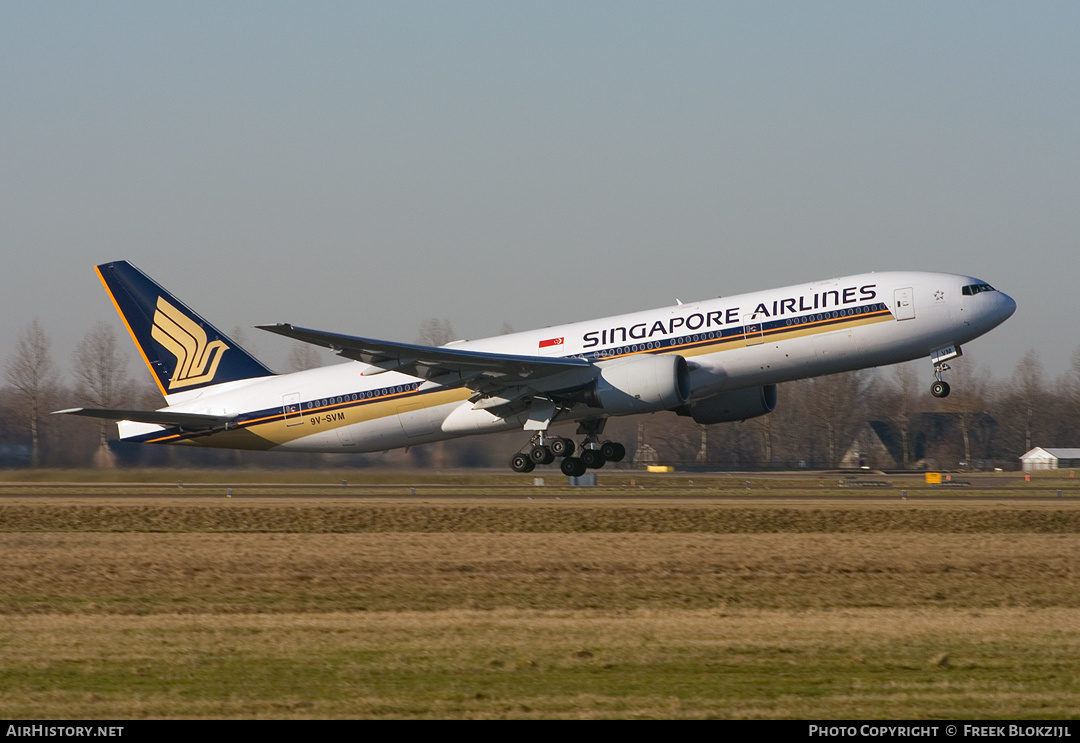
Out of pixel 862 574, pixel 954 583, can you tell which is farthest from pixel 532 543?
pixel 954 583

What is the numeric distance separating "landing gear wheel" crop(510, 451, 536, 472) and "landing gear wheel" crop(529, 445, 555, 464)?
0.16m

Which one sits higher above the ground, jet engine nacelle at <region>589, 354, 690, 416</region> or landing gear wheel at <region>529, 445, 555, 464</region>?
jet engine nacelle at <region>589, 354, 690, 416</region>

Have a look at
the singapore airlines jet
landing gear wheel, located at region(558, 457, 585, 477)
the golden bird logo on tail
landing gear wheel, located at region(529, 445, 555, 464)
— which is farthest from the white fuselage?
landing gear wheel, located at region(558, 457, 585, 477)

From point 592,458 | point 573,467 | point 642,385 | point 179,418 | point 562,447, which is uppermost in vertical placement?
point 642,385

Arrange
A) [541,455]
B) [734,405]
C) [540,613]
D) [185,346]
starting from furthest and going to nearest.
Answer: [185,346]
[734,405]
[541,455]
[540,613]

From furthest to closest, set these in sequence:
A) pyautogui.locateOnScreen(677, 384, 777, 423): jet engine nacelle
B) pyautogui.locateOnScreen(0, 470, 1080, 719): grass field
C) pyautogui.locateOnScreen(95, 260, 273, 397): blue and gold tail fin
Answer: pyautogui.locateOnScreen(95, 260, 273, 397): blue and gold tail fin → pyautogui.locateOnScreen(677, 384, 777, 423): jet engine nacelle → pyautogui.locateOnScreen(0, 470, 1080, 719): grass field

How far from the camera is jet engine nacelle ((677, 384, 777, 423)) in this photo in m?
35.6

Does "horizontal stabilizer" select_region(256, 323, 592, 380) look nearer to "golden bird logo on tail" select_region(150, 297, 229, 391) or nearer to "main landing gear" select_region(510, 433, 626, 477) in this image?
"main landing gear" select_region(510, 433, 626, 477)

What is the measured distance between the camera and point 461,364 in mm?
32938

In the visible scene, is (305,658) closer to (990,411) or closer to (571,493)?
(571,493)

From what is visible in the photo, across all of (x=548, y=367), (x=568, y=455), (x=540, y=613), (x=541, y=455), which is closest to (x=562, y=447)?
(x=568, y=455)

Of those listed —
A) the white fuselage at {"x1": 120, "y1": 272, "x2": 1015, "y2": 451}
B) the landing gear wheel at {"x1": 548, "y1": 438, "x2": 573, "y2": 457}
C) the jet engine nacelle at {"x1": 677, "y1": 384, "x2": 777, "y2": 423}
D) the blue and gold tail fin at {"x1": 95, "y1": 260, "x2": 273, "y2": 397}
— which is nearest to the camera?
the white fuselage at {"x1": 120, "y1": 272, "x2": 1015, "y2": 451}

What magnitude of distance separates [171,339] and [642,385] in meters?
16.7

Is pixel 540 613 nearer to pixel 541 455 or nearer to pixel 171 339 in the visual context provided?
pixel 541 455
